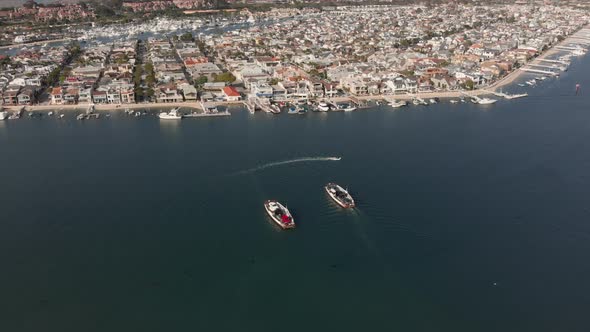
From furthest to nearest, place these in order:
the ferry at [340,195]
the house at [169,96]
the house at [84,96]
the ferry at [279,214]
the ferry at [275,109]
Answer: the house at [169,96]
the house at [84,96]
the ferry at [275,109]
the ferry at [340,195]
the ferry at [279,214]

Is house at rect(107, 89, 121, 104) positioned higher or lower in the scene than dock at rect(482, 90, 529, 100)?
higher

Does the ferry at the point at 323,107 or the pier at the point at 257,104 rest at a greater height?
the pier at the point at 257,104

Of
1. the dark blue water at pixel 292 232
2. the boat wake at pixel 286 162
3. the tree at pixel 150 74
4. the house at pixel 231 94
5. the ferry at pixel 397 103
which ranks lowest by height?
the dark blue water at pixel 292 232

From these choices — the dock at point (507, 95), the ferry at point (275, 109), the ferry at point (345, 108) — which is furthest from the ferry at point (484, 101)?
the ferry at point (275, 109)

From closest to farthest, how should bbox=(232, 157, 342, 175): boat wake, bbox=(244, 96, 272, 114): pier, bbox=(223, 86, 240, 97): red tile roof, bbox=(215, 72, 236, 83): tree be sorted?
bbox=(232, 157, 342, 175): boat wake < bbox=(244, 96, 272, 114): pier < bbox=(223, 86, 240, 97): red tile roof < bbox=(215, 72, 236, 83): tree

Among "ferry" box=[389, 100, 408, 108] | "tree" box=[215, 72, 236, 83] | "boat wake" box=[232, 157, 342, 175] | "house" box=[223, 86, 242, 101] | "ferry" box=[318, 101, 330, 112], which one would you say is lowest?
"boat wake" box=[232, 157, 342, 175]

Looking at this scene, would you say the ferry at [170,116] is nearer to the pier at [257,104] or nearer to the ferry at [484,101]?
the pier at [257,104]

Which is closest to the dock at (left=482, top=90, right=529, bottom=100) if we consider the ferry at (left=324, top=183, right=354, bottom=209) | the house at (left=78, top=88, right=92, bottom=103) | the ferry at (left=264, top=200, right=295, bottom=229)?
the ferry at (left=324, top=183, right=354, bottom=209)

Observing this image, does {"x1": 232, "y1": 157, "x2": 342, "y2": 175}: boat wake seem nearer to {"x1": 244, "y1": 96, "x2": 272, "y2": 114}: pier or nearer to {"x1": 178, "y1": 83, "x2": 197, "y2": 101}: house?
{"x1": 244, "y1": 96, "x2": 272, "y2": 114}: pier
